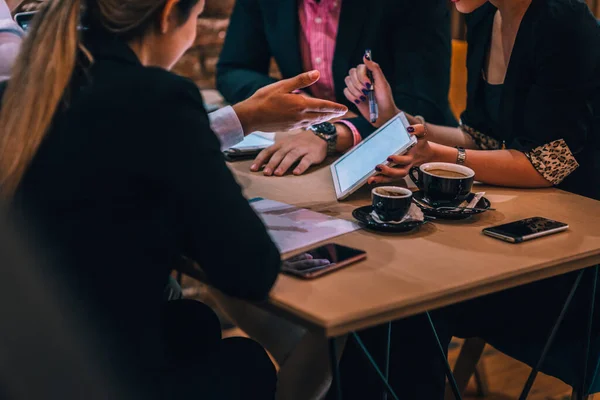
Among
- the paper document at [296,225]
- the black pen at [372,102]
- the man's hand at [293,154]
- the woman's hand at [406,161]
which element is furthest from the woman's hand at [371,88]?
the paper document at [296,225]

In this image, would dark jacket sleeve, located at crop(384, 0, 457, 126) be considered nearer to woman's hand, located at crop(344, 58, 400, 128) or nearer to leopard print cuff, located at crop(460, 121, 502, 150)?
leopard print cuff, located at crop(460, 121, 502, 150)

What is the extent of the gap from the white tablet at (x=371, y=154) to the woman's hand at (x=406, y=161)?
0.7 inches

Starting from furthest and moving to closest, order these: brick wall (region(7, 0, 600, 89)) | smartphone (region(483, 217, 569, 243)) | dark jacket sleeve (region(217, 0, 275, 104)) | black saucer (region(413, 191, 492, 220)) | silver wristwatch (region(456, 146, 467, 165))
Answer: brick wall (region(7, 0, 600, 89)), dark jacket sleeve (region(217, 0, 275, 104)), silver wristwatch (region(456, 146, 467, 165)), black saucer (region(413, 191, 492, 220)), smartphone (region(483, 217, 569, 243))

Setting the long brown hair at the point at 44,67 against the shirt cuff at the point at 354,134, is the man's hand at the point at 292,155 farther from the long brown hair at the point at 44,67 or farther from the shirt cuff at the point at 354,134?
the long brown hair at the point at 44,67

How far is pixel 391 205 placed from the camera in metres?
1.24

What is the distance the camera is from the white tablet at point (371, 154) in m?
1.43

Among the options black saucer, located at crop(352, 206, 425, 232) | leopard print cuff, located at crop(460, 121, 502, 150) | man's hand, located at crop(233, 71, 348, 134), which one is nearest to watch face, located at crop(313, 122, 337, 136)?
man's hand, located at crop(233, 71, 348, 134)

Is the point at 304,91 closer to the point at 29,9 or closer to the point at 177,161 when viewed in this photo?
the point at 29,9

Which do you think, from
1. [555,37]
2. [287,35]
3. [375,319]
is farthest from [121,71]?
[287,35]

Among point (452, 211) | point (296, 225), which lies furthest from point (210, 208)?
point (452, 211)

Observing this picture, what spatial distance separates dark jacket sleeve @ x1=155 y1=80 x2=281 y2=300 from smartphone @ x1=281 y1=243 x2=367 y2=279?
9 centimetres

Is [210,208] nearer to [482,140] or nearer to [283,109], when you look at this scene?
[283,109]

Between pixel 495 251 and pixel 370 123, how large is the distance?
29.1 inches

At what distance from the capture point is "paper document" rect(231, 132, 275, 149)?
5.91ft
